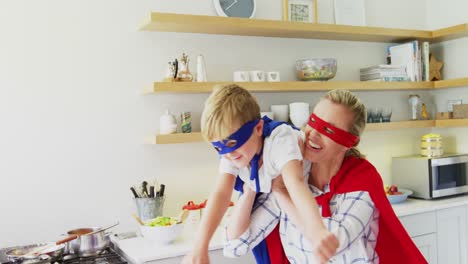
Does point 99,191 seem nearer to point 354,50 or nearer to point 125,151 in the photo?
point 125,151

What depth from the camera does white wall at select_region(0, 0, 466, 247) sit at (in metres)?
2.81

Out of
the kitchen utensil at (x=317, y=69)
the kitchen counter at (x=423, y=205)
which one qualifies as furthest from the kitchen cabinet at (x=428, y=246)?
the kitchen utensil at (x=317, y=69)

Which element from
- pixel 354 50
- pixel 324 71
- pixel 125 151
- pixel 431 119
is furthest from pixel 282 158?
pixel 431 119

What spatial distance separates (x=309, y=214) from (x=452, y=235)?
251 cm

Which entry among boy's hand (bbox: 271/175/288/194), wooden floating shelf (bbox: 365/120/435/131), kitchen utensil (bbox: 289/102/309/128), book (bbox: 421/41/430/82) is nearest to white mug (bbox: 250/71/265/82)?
kitchen utensil (bbox: 289/102/309/128)

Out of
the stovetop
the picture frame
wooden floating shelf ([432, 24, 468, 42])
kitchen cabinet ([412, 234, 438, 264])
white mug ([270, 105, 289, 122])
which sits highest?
the picture frame

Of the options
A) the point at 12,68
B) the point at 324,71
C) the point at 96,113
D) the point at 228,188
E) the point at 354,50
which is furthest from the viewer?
the point at 354,50

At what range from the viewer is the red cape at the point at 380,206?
5.80 feet

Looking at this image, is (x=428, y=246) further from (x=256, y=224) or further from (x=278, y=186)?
(x=278, y=186)

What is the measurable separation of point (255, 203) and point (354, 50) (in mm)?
2447

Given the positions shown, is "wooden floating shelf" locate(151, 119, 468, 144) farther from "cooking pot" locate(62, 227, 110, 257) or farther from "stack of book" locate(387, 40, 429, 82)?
"cooking pot" locate(62, 227, 110, 257)

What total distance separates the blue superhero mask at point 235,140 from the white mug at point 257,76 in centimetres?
183

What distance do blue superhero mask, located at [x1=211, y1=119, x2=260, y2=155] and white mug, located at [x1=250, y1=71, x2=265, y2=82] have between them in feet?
6.01

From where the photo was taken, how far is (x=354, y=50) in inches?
155
